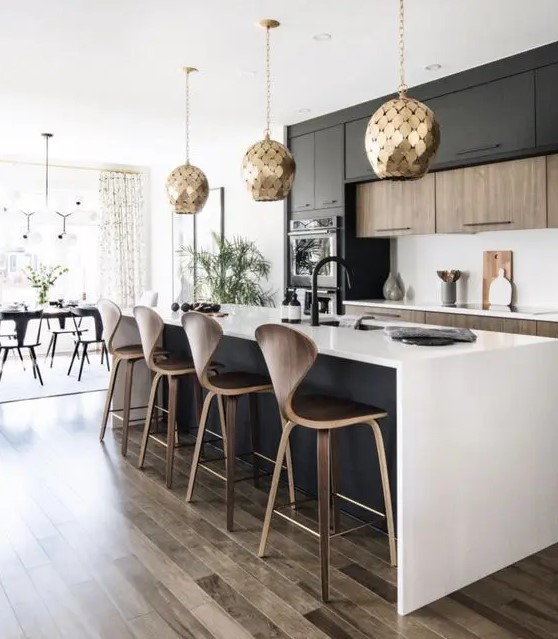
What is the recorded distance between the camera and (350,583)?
2.50m

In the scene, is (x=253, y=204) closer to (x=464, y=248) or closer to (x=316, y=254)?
(x=316, y=254)

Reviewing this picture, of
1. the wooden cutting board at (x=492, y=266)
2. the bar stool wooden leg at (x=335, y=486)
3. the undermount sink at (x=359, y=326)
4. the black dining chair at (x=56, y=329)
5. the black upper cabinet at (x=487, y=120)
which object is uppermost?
the black upper cabinet at (x=487, y=120)

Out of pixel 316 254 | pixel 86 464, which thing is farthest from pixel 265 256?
pixel 86 464

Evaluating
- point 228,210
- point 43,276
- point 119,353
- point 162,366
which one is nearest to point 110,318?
point 119,353

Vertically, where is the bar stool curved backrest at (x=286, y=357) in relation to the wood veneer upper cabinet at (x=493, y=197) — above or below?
below

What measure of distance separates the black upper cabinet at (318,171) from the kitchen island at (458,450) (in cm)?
321

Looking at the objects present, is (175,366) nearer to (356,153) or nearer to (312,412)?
(312,412)

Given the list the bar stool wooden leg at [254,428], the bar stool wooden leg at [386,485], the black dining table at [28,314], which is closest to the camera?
the bar stool wooden leg at [386,485]

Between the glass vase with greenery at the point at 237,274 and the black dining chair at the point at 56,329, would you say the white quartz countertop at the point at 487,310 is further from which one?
the black dining chair at the point at 56,329

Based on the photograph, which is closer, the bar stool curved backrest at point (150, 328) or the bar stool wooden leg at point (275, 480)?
the bar stool wooden leg at point (275, 480)

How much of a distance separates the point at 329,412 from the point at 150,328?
1591 millimetres

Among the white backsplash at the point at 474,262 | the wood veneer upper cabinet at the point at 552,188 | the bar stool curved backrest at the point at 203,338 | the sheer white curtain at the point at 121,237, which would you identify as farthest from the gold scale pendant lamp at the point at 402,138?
the sheer white curtain at the point at 121,237

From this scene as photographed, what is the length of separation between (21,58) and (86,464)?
275 centimetres

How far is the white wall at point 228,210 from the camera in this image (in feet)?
23.6
